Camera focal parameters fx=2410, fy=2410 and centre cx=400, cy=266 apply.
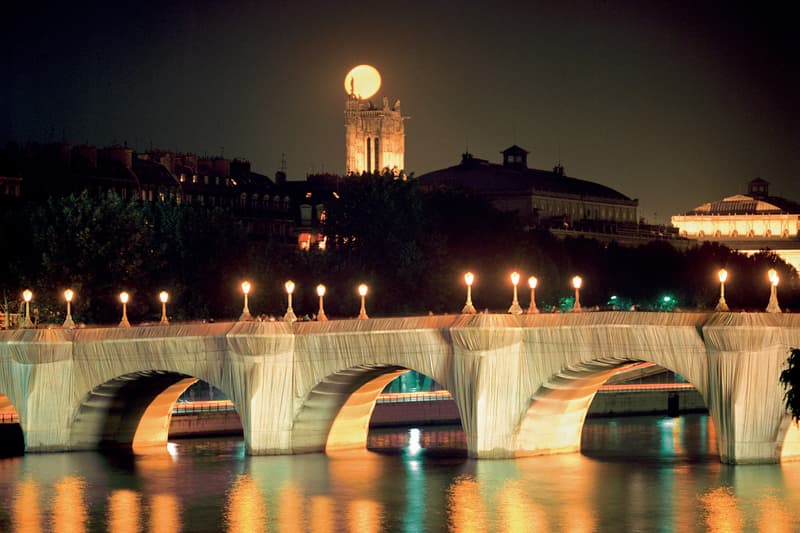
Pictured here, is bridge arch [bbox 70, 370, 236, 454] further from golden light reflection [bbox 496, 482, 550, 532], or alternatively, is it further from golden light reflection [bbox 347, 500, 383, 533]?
golden light reflection [bbox 496, 482, 550, 532]

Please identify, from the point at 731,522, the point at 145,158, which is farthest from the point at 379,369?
the point at 145,158

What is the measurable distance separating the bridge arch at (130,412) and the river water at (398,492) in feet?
4.04

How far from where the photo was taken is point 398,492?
229 feet

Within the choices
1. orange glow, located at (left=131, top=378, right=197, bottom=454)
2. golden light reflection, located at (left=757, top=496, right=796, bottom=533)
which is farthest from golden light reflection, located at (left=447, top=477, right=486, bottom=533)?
orange glow, located at (left=131, top=378, right=197, bottom=454)

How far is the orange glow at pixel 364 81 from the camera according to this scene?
197 metres

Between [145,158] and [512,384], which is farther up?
[145,158]

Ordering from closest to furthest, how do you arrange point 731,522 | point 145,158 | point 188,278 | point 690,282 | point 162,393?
1. point 731,522
2. point 162,393
3. point 188,278
4. point 145,158
5. point 690,282

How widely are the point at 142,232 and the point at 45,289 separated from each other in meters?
5.66

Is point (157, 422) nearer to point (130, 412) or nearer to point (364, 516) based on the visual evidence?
point (130, 412)

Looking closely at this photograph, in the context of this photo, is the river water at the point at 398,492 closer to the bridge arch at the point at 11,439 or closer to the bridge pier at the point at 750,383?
the bridge pier at the point at 750,383

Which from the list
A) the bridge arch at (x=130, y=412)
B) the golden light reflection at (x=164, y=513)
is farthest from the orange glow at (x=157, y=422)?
the golden light reflection at (x=164, y=513)

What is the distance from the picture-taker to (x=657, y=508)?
64938 mm

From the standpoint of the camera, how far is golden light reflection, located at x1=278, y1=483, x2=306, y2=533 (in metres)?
63.7

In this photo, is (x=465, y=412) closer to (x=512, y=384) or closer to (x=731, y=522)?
(x=512, y=384)
